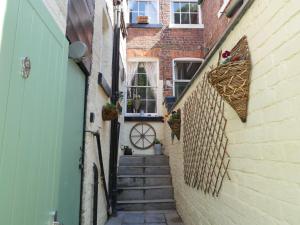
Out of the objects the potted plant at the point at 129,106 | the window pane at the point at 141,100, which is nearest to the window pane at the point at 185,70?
the window pane at the point at 141,100

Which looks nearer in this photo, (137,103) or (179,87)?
(137,103)

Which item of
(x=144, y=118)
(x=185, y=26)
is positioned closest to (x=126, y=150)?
(x=144, y=118)

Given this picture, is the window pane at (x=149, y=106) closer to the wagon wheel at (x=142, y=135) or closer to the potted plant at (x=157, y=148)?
the wagon wheel at (x=142, y=135)

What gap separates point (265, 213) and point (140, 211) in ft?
12.5

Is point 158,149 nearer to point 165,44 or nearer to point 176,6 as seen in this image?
point 165,44

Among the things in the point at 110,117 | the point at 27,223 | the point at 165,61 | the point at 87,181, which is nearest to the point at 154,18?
the point at 165,61

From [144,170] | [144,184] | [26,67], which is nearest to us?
[26,67]

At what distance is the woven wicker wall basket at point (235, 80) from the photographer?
1.72 m

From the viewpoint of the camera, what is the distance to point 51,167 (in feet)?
5.08

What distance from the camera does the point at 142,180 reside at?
227 inches

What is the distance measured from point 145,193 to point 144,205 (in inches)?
12.7

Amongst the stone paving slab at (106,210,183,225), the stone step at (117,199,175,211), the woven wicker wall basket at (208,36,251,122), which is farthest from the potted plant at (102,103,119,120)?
the woven wicker wall basket at (208,36,251,122)

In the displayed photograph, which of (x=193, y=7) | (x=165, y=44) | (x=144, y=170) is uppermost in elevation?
(x=193, y=7)

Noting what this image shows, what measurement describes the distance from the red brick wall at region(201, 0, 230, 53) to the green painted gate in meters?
5.17
